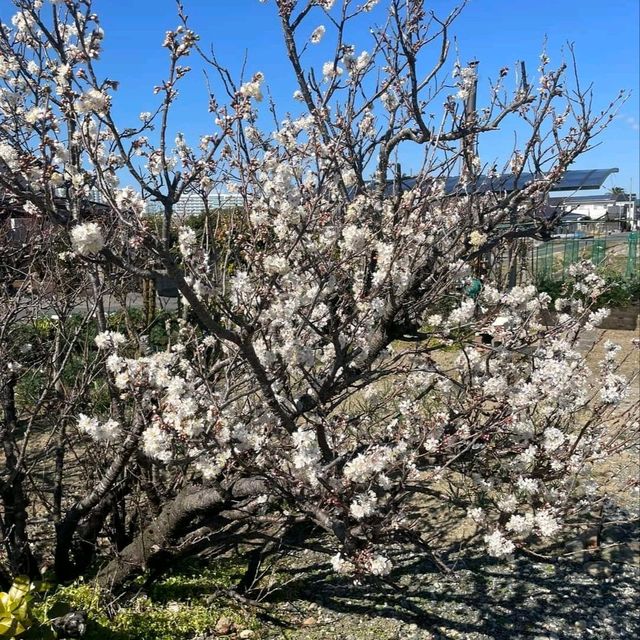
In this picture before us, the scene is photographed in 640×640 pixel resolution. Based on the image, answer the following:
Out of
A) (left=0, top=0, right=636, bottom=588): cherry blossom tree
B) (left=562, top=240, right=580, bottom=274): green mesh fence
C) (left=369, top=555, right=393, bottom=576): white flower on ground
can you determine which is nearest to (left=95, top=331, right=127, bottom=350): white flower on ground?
(left=0, top=0, right=636, bottom=588): cherry blossom tree

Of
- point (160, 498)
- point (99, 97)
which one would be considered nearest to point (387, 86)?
point (99, 97)

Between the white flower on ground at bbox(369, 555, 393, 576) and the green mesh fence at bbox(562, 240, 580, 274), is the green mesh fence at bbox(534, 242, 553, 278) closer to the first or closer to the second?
the green mesh fence at bbox(562, 240, 580, 274)

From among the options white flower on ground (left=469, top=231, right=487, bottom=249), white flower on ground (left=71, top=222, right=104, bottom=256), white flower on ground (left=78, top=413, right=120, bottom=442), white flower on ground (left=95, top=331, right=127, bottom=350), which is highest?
white flower on ground (left=469, top=231, right=487, bottom=249)

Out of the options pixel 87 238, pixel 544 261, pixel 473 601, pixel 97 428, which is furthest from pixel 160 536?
pixel 544 261

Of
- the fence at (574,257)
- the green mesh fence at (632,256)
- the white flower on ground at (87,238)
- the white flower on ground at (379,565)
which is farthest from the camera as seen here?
the green mesh fence at (632,256)

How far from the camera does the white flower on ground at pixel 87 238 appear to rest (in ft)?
5.65

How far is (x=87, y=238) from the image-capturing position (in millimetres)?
1740

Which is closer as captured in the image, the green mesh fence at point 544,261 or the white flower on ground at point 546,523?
the white flower on ground at point 546,523

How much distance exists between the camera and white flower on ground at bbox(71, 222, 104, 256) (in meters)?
1.72

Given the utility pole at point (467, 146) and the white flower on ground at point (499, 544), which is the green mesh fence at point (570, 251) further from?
the white flower on ground at point (499, 544)

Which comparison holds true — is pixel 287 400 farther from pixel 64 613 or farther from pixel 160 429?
pixel 64 613

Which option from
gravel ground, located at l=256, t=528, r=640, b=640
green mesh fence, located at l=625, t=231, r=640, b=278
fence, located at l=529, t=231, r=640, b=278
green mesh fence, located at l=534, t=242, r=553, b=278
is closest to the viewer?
gravel ground, located at l=256, t=528, r=640, b=640

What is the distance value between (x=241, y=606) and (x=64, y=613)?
1.07m

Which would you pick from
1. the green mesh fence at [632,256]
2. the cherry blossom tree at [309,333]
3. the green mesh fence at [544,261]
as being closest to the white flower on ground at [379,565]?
the cherry blossom tree at [309,333]
